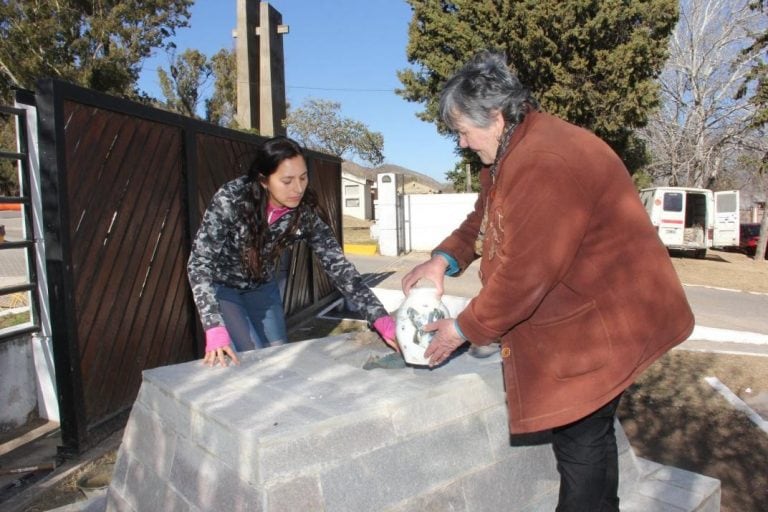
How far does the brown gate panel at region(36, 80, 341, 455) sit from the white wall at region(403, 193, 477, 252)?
43.6 ft

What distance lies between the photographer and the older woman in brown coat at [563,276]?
1.74m

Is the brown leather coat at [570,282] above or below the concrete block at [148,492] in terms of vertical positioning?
above

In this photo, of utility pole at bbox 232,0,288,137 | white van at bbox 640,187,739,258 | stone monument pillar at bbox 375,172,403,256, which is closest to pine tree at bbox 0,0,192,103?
utility pole at bbox 232,0,288,137

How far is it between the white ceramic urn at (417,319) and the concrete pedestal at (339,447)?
110 mm

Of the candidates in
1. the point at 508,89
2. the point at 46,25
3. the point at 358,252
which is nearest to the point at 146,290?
the point at 508,89

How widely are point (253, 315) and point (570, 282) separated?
1.97 meters

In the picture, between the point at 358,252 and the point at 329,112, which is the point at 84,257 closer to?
the point at 358,252

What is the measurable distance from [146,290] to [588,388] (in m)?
3.50

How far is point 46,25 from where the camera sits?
82.7 feet

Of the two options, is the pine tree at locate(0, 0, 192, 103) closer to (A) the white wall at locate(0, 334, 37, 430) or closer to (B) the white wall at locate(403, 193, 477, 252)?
(B) the white wall at locate(403, 193, 477, 252)

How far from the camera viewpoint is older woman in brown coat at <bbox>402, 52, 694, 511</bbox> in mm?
1737

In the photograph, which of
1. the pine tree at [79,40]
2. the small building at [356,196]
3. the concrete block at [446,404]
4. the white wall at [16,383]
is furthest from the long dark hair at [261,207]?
the small building at [356,196]

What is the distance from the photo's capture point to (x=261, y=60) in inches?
627

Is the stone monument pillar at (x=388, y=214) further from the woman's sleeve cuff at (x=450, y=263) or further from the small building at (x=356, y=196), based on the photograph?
the small building at (x=356, y=196)
